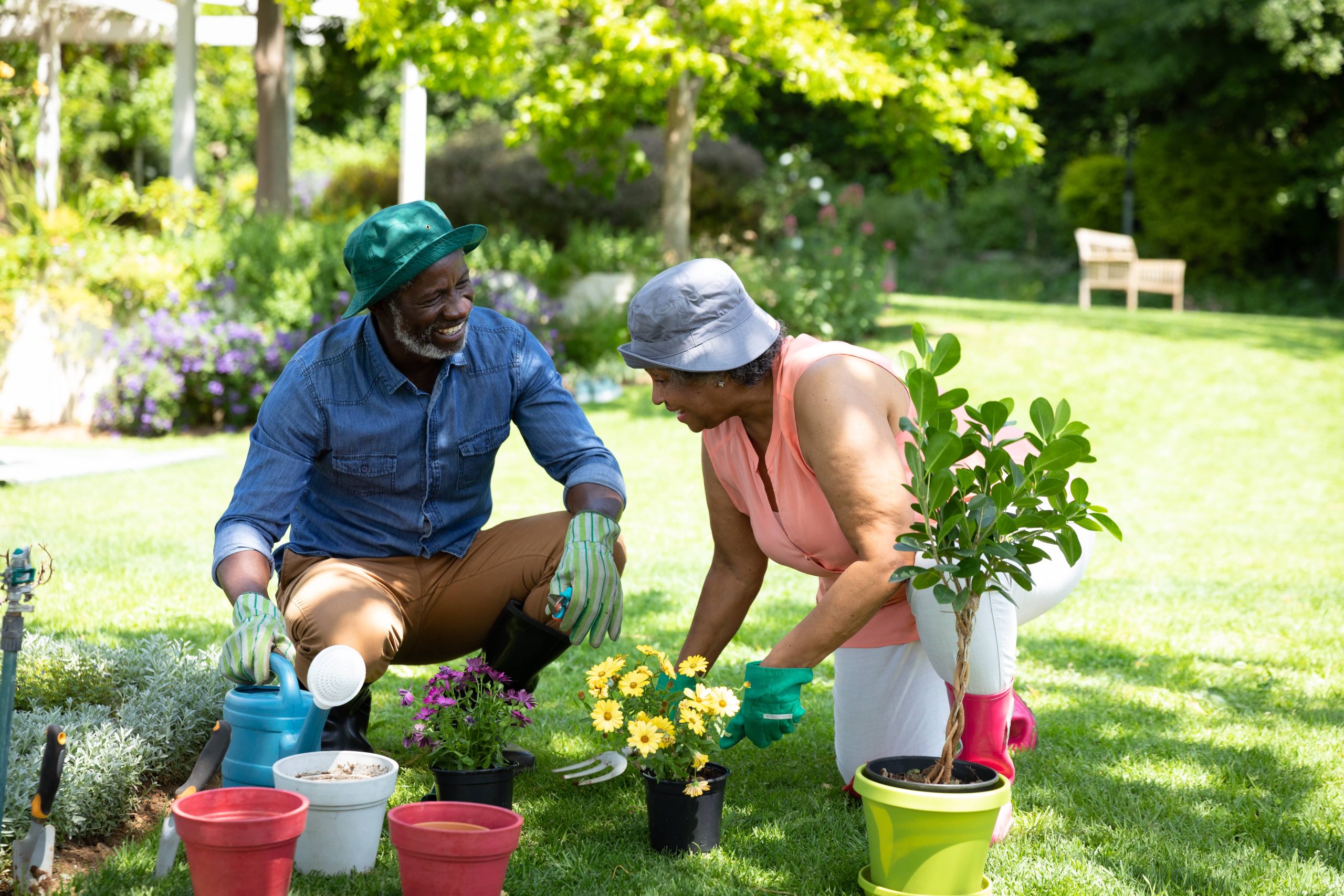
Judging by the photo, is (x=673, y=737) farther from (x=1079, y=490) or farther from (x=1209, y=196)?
(x=1209, y=196)

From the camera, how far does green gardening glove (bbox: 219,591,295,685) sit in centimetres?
229

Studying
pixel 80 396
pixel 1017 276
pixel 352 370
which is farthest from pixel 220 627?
pixel 1017 276

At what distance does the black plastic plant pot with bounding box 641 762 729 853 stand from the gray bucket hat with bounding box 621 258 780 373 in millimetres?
854

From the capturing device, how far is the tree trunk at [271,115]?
439 inches

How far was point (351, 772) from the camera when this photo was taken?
2311mm

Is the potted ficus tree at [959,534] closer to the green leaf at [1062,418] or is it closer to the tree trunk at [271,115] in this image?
the green leaf at [1062,418]

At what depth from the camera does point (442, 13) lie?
370 inches

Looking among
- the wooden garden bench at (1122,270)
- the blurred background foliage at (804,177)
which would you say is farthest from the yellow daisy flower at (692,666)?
the wooden garden bench at (1122,270)

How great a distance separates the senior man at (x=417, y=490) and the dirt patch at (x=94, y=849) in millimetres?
424

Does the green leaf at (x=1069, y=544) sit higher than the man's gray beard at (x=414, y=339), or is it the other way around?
the man's gray beard at (x=414, y=339)

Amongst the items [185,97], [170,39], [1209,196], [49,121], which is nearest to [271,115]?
[185,97]

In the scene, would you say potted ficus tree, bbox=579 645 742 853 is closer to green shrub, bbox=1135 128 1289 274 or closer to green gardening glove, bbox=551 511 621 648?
green gardening glove, bbox=551 511 621 648

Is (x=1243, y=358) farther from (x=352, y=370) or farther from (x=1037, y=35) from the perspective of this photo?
(x=1037, y=35)

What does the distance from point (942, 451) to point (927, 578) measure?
0.24 metres
